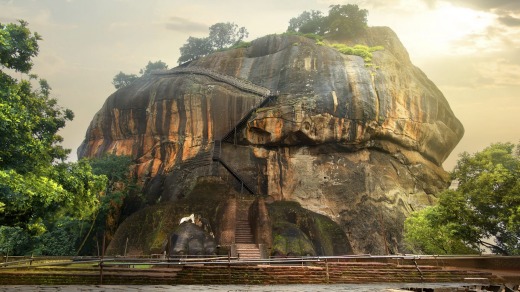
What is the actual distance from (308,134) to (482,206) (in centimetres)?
1392

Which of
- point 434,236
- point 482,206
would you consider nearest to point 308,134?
point 434,236

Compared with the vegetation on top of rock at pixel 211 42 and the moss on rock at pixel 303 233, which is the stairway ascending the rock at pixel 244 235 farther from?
the vegetation on top of rock at pixel 211 42

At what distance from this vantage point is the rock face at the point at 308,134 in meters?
27.2

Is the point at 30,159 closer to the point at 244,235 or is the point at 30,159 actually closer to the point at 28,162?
the point at 28,162

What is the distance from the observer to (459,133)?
35625 millimetres

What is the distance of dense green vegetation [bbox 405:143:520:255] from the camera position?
15.1 meters

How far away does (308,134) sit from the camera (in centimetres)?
2786

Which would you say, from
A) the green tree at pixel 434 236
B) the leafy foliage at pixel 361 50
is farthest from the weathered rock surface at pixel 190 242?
the leafy foliage at pixel 361 50

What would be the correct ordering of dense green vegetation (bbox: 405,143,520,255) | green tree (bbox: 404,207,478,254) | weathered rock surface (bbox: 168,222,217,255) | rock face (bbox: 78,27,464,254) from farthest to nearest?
1. rock face (bbox: 78,27,464,254)
2. green tree (bbox: 404,207,478,254)
3. weathered rock surface (bbox: 168,222,217,255)
4. dense green vegetation (bbox: 405,143,520,255)

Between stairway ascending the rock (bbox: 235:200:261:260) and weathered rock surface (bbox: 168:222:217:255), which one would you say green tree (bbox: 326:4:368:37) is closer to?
stairway ascending the rock (bbox: 235:200:261:260)

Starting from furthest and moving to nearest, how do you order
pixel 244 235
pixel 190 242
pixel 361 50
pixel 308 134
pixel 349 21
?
pixel 349 21 < pixel 361 50 < pixel 308 134 < pixel 244 235 < pixel 190 242

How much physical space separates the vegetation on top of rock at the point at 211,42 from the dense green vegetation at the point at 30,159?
118 ft

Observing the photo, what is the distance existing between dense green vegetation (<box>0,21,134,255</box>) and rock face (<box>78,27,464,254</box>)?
1399 cm

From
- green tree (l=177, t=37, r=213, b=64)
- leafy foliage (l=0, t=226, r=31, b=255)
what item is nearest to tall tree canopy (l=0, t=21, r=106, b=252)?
leafy foliage (l=0, t=226, r=31, b=255)
